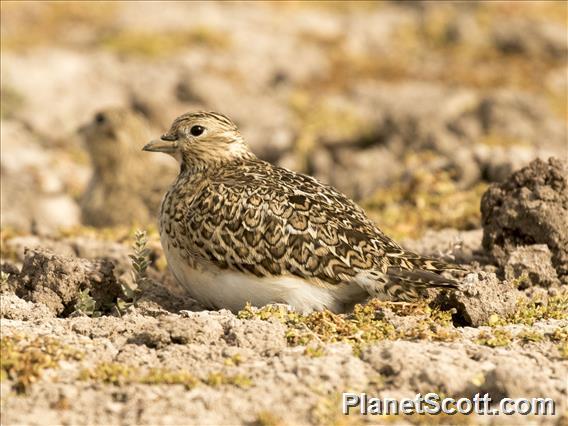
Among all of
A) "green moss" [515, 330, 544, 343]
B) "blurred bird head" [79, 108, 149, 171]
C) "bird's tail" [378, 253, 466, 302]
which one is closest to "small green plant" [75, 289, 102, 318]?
"bird's tail" [378, 253, 466, 302]

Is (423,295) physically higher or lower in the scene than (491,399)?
higher

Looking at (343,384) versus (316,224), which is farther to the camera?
(316,224)

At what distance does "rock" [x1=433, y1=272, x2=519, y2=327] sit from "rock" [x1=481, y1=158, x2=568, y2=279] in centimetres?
98

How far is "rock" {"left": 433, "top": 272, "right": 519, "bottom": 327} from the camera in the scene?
6945mm

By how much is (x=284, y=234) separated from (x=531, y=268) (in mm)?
2098

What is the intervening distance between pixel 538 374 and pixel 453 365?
477mm

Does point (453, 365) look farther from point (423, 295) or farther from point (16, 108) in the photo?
point (16, 108)

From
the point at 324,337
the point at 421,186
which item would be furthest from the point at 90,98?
the point at 324,337

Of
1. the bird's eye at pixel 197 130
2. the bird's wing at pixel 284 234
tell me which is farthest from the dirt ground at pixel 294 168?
the bird's eye at pixel 197 130

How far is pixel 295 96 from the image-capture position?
19141 mm

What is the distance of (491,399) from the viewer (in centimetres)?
561

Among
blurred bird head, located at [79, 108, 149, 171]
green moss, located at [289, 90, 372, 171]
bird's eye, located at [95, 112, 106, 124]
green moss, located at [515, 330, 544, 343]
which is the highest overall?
green moss, located at [289, 90, 372, 171]

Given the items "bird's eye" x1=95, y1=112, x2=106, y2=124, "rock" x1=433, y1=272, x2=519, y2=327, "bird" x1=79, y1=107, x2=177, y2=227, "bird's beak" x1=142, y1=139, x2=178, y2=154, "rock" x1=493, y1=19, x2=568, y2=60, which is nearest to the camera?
"rock" x1=433, y1=272, x2=519, y2=327

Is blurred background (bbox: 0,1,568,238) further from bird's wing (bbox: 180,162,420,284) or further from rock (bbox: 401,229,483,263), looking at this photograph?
bird's wing (bbox: 180,162,420,284)
